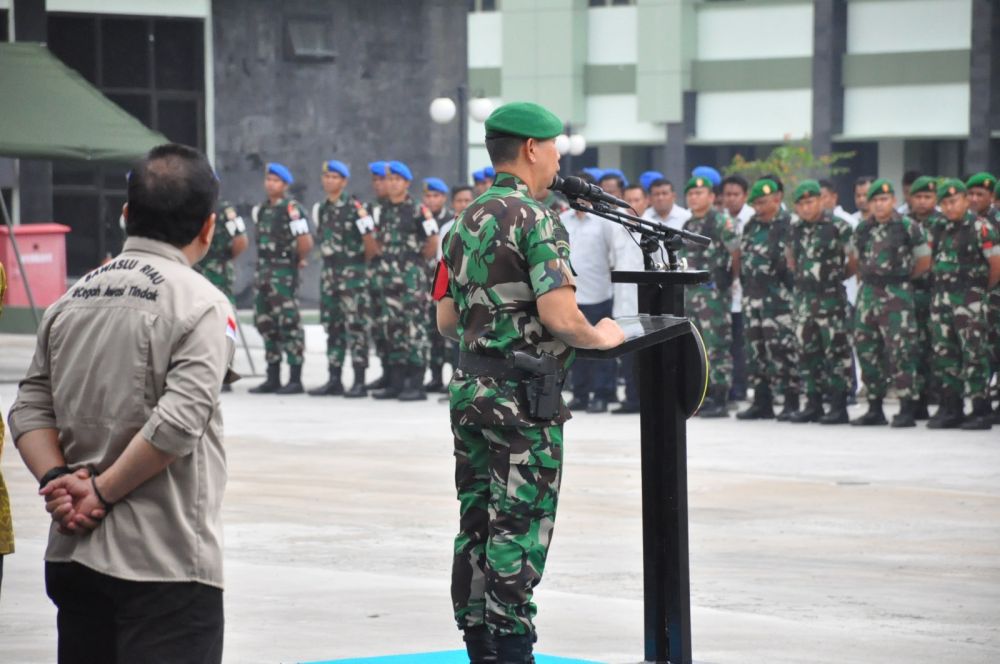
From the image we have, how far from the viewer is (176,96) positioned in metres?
28.2

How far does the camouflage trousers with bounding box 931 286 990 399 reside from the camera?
13.8m

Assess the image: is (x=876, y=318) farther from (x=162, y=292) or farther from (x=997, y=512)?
(x=162, y=292)

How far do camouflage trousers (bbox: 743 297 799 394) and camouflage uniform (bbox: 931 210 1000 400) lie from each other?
1.14 m

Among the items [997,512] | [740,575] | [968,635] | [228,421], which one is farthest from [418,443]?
[968,635]

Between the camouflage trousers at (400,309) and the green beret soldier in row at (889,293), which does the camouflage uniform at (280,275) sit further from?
the green beret soldier in row at (889,293)

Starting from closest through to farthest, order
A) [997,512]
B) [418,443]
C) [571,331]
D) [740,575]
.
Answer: [571,331] < [740,575] < [997,512] < [418,443]

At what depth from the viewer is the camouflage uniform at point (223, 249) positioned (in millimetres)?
16281

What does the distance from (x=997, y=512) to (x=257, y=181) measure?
20461 millimetres

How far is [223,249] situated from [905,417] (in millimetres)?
6226

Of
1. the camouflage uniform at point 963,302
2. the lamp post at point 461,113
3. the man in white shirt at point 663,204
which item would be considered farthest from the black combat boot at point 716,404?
the lamp post at point 461,113

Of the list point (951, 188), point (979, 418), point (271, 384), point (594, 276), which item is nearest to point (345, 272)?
point (271, 384)

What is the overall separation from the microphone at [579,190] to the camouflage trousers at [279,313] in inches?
449

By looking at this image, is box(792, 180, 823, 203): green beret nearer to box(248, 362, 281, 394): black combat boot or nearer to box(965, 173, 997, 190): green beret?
box(965, 173, 997, 190): green beret

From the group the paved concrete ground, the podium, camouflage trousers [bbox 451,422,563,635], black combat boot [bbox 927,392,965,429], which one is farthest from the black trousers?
black combat boot [bbox 927,392,965,429]
